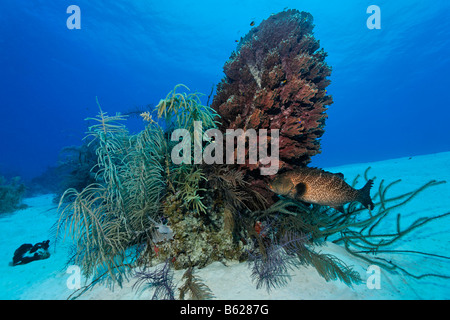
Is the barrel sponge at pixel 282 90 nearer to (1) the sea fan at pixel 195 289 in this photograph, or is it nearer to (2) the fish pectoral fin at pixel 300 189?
(2) the fish pectoral fin at pixel 300 189

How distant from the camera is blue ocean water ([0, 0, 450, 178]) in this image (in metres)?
31.8

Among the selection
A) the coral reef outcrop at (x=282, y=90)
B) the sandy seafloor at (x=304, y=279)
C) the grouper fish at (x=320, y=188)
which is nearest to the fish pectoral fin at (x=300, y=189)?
the grouper fish at (x=320, y=188)

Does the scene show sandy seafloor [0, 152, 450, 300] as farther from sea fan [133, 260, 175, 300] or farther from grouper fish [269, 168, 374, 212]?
grouper fish [269, 168, 374, 212]

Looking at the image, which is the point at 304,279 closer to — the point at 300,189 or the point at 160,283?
the point at 300,189

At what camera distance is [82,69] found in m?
69.1

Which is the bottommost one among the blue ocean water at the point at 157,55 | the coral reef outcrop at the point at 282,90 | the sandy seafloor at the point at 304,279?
the sandy seafloor at the point at 304,279

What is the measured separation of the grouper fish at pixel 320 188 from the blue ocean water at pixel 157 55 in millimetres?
2590

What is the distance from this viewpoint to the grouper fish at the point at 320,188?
248 cm

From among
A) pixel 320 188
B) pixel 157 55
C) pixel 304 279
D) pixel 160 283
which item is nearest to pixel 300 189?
pixel 320 188

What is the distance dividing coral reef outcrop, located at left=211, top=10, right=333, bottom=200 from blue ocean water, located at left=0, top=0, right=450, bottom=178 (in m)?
1.90

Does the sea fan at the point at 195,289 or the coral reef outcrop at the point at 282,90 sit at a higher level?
the coral reef outcrop at the point at 282,90

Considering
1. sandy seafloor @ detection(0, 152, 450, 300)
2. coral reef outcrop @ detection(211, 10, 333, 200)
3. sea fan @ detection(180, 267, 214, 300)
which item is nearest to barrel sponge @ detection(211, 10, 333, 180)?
coral reef outcrop @ detection(211, 10, 333, 200)

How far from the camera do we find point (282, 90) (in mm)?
3270

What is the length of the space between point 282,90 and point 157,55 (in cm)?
5729
